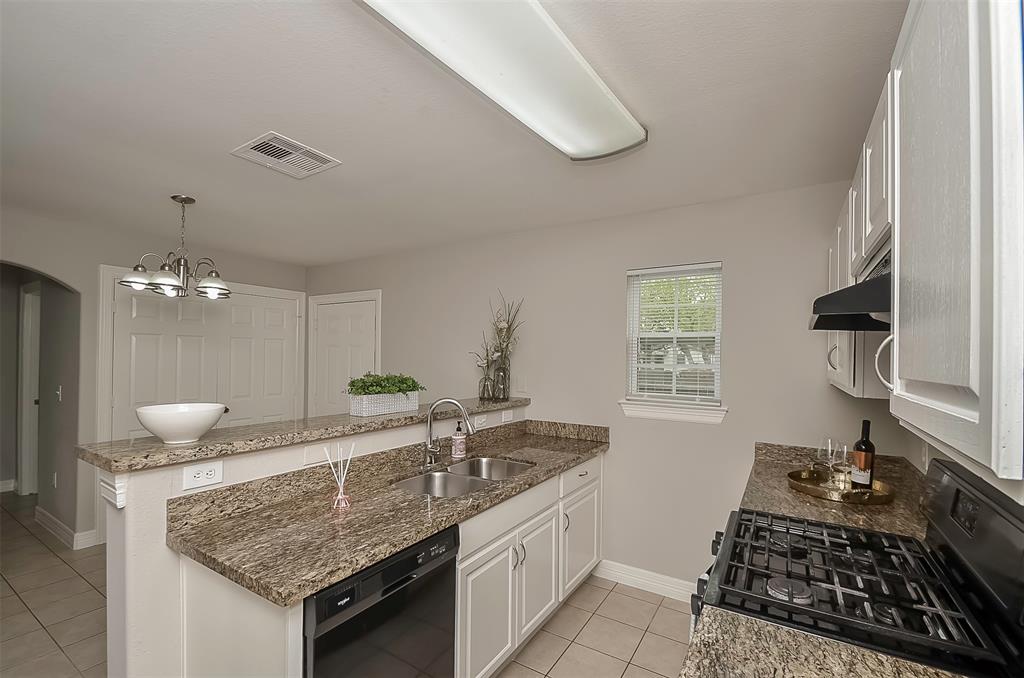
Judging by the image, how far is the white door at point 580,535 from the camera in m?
2.79

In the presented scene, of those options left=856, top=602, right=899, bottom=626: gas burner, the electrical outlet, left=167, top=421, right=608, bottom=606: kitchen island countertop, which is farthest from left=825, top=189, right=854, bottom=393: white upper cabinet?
the electrical outlet

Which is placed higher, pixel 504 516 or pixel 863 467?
pixel 863 467

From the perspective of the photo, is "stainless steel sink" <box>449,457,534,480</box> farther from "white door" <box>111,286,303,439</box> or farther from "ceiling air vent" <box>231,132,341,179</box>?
"white door" <box>111,286,303,439</box>

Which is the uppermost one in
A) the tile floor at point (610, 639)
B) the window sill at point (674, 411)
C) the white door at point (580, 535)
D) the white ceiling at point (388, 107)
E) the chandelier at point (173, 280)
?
the white ceiling at point (388, 107)

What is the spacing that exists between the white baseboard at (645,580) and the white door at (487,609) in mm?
1187

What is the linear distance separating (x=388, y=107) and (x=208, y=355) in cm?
367

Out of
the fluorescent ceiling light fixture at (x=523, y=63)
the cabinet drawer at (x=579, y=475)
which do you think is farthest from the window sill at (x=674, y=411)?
the fluorescent ceiling light fixture at (x=523, y=63)

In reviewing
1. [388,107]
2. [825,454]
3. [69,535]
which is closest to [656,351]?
[825,454]

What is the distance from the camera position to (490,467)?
9.43 feet

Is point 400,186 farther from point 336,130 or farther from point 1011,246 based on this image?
point 1011,246

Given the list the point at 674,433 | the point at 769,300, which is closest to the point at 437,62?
the point at 769,300

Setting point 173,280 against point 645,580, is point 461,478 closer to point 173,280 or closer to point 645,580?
point 645,580

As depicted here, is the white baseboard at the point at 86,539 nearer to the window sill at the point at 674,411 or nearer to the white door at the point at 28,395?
the white door at the point at 28,395

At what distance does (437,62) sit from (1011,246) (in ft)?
4.58
